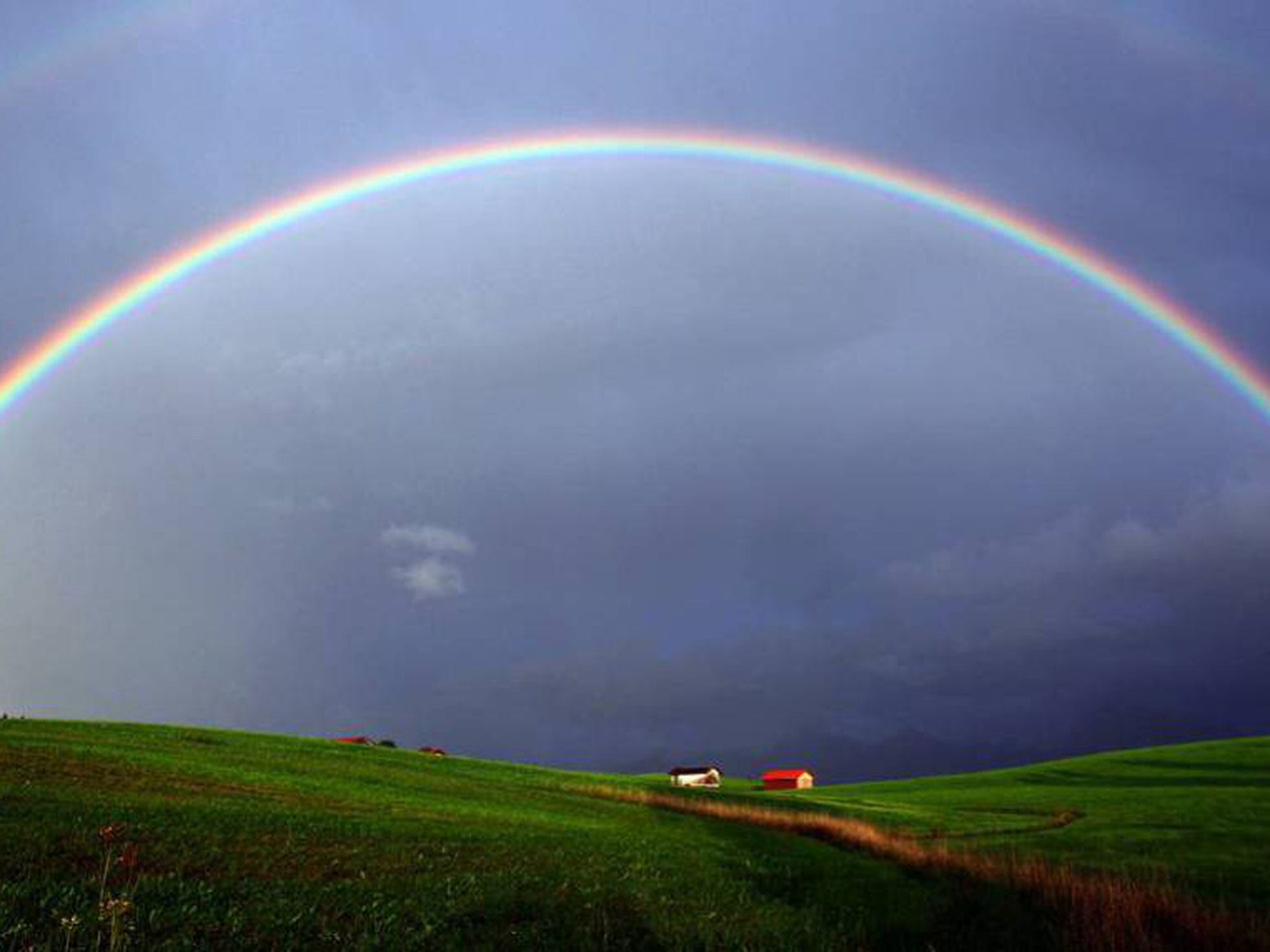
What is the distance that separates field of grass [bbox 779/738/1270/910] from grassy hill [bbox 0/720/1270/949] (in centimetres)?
47

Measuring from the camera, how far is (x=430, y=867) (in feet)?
82.8

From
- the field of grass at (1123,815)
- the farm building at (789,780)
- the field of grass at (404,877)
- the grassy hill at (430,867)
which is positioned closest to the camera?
the field of grass at (404,877)

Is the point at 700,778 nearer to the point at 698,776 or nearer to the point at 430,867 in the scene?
the point at 698,776

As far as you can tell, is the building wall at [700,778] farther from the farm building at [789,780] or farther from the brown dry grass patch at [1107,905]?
the brown dry grass patch at [1107,905]

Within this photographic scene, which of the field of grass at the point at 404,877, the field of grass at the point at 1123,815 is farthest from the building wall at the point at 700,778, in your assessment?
the field of grass at the point at 404,877

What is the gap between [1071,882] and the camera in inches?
1103

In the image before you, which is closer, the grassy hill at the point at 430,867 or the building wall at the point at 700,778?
the grassy hill at the point at 430,867

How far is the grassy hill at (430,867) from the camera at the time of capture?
1777 cm

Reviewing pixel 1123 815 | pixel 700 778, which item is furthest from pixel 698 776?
pixel 1123 815

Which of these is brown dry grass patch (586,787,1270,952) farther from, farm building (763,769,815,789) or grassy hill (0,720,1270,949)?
farm building (763,769,815,789)

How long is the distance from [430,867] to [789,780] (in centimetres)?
16156

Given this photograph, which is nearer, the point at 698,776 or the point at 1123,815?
the point at 1123,815

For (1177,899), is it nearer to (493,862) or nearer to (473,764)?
(493,862)

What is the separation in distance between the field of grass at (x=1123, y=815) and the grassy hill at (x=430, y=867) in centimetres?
47
